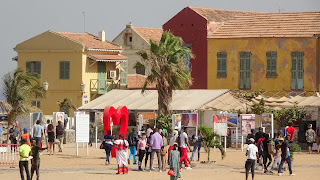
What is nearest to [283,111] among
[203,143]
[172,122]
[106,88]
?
[172,122]

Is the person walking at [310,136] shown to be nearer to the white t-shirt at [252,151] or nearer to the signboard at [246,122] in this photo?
the signboard at [246,122]

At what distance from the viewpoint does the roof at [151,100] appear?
4872 centimetres

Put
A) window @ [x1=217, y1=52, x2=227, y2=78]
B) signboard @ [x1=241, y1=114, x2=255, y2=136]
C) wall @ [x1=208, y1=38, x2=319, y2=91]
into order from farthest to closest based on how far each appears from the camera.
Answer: window @ [x1=217, y1=52, x2=227, y2=78] < wall @ [x1=208, y1=38, x2=319, y2=91] < signboard @ [x1=241, y1=114, x2=255, y2=136]

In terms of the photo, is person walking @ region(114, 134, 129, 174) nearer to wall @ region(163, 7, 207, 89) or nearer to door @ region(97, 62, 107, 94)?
wall @ region(163, 7, 207, 89)

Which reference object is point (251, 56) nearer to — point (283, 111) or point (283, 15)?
point (283, 15)

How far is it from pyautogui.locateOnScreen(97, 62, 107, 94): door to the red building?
9783mm

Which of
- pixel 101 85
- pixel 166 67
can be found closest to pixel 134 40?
pixel 101 85

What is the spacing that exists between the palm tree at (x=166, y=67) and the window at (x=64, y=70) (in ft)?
70.9

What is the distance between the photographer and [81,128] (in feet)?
130

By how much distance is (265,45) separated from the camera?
55594 mm

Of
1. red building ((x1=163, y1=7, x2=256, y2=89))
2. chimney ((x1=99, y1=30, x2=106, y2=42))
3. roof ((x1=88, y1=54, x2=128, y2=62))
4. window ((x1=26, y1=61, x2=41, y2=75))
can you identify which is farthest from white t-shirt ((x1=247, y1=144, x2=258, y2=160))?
chimney ((x1=99, y1=30, x2=106, y2=42))

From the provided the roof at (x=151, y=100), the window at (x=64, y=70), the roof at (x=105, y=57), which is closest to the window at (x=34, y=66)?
the window at (x=64, y=70)

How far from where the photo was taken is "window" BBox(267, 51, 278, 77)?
55.3m

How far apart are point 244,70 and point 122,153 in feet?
84.7
